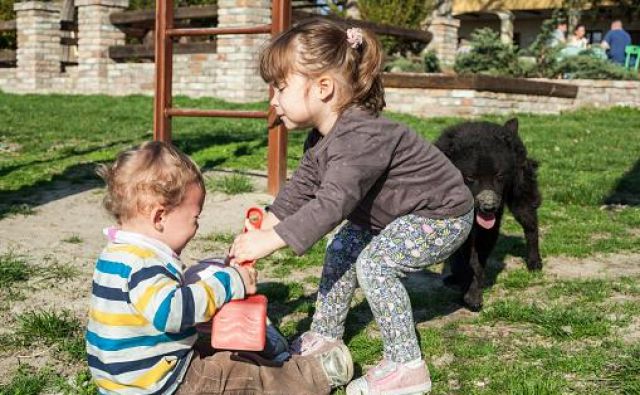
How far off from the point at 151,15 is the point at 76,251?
13.8 meters

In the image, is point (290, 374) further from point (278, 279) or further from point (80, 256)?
point (80, 256)

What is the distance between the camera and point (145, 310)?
242cm

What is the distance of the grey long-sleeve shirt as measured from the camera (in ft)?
8.86

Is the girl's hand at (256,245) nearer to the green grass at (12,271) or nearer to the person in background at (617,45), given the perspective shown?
the green grass at (12,271)

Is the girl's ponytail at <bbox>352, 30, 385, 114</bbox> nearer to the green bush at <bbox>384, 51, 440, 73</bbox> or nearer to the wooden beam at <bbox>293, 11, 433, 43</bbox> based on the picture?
the green bush at <bbox>384, 51, 440, 73</bbox>

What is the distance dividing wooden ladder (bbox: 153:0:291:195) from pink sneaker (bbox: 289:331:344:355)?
344cm

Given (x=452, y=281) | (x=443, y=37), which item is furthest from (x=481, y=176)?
(x=443, y=37)

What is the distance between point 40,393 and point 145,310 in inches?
34.4

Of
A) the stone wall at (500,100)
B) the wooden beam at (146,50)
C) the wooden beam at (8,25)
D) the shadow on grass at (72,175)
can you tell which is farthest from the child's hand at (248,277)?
the wooden beam at (8,25)

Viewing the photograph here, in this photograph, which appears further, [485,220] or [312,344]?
[485,220]

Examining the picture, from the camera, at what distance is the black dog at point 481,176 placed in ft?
13.5

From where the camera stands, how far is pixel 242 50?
53.0 feet

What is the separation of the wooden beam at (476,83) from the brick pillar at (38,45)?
11.9m

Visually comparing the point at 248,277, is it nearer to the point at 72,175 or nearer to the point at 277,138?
the point at 277,138
